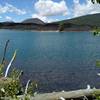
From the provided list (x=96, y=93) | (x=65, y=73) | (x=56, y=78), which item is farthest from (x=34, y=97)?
(x=65, y=73)

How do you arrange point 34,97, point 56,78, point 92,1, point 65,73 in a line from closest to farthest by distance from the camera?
1. point 92,1
2. point 34,97
3. point 56,78
4. point 65,73

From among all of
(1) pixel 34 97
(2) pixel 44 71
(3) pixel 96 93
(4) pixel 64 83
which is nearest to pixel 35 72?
(2) pixel 44 71

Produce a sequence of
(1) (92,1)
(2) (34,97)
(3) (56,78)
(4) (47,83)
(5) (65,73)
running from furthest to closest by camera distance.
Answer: (5) (65,73) < (3) (56,78) < (4) (47,83) < (2) (34,97) < (1) (92,1)

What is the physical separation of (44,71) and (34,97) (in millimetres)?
28890

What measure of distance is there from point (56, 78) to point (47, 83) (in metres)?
3.62

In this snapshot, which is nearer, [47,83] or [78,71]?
[47,83]

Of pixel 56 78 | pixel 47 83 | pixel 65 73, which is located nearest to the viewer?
pixel 47 83

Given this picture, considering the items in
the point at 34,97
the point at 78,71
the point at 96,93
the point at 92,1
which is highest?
the point at 92,1

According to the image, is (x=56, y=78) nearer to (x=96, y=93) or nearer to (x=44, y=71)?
(x=44, y=71)

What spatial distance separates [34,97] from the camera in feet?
31.5

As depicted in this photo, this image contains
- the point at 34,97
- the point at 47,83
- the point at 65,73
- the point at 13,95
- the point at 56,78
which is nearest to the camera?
the point at 13,95

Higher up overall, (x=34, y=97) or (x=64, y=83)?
(x=34, y=97)

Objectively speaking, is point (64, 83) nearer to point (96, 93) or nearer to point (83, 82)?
point (83, 82)

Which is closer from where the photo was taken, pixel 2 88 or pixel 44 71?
pixel 2 88
